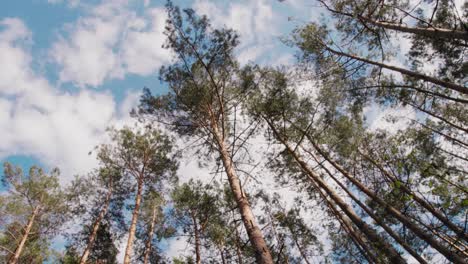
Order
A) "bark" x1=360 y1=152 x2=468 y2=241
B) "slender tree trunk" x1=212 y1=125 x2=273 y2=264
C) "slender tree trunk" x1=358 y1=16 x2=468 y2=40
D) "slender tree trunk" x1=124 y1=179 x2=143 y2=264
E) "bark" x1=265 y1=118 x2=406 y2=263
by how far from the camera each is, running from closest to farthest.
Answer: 1. "bark" x1=360 y1=152 x2=468 y2=241
2. "slender tree trunk" x1=212 y1=125 x2=273 y2=264
3. "slender tree trunk" x1=358 y1=16 x2=468 y2=40
4. "bark" x1=265 y1=118 x2=406 y2=263
5. "slender tree trunk" x1=124 y1=179 x2=143 y2=264

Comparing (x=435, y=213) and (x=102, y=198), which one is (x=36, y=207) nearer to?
(x=102, y=198)

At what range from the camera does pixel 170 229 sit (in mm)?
14438

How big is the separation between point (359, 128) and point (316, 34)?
4461 millimetres

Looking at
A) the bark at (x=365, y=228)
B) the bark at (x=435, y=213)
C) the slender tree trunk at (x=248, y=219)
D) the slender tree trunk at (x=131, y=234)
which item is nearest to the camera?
the bark at (x=435, y=213)

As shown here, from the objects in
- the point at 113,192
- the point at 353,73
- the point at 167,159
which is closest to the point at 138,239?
the point at 113,192

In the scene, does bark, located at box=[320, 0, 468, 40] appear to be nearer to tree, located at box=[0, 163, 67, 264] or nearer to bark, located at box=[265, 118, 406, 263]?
bark, located at box=[265, 118, 406, 263]

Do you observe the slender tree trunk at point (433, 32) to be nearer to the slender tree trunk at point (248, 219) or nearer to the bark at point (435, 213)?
the bark at point (435, 213)

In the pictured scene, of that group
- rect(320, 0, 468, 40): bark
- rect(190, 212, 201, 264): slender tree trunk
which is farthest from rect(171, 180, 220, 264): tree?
rect(320, 0, 468, 40): bark

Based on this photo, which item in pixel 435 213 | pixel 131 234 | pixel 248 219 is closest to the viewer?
pixel 248 219

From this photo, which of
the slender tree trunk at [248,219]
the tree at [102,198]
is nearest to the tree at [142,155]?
the tree at [102,198]

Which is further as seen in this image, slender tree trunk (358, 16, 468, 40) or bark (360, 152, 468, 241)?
slender tree trunk (358, 16, 468, 40)

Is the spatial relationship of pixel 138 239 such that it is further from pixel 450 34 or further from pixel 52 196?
pixel 450 34

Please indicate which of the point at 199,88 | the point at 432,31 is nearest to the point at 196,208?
the point at 199,88

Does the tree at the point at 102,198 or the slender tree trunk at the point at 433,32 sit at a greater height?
the tree at the point at 102,198
